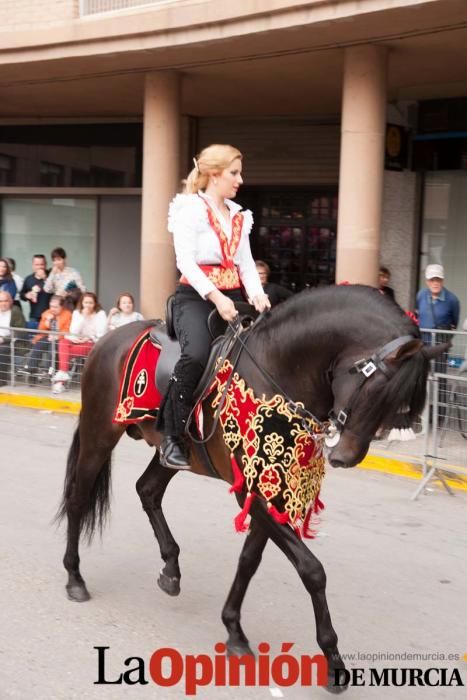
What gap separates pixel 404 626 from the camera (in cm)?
497

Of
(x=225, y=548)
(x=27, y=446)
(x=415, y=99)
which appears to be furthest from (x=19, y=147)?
(x=225, y=548)

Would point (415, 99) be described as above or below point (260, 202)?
above

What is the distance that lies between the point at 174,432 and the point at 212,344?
0.51 metres

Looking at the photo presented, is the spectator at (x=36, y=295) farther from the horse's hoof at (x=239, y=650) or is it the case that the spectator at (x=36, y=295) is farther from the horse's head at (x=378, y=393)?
the horse's head at (x=378, y=393)

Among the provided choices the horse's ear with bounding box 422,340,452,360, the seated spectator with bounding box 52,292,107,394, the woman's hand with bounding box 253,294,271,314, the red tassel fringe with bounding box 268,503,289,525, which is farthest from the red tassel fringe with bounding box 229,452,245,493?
the seated spectator with bounding box 52,292,107,394

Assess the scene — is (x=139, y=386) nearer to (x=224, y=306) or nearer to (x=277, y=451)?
(x=224, y=306)

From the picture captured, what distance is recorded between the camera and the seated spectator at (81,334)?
11.3 meters

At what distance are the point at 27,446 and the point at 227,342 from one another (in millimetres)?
5507

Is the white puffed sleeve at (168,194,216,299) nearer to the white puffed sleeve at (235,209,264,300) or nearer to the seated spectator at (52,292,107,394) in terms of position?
the white puffed sleeve at (235,209,264,300)

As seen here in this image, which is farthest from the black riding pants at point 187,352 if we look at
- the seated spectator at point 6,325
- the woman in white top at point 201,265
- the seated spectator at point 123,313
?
the seated spectator at point 6,325

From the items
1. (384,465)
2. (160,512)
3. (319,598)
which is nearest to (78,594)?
(160,512)

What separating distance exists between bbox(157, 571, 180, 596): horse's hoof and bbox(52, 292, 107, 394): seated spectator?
6.17m

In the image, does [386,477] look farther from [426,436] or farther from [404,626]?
[404,626]

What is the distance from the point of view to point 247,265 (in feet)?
16.2
